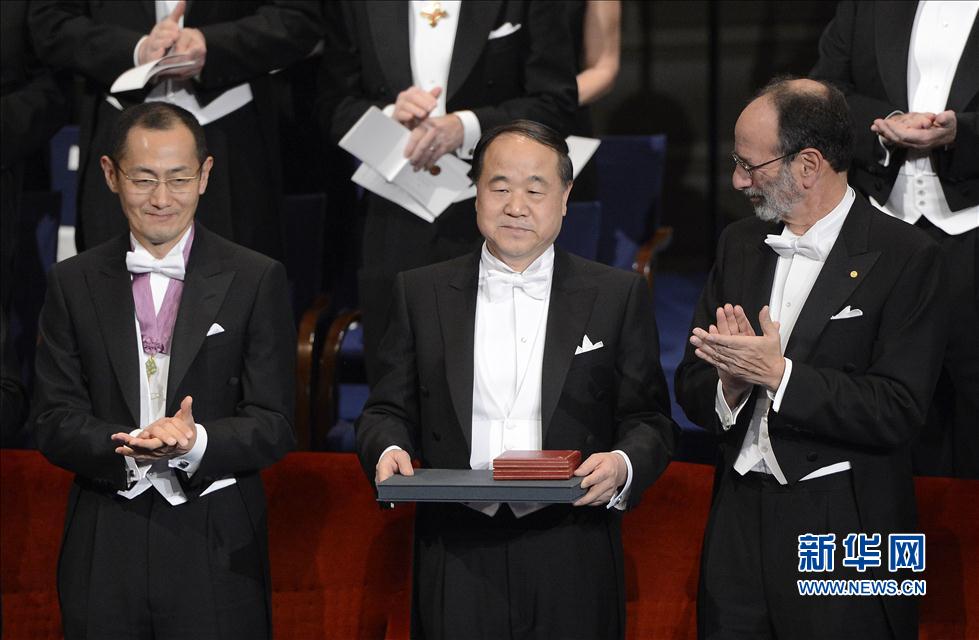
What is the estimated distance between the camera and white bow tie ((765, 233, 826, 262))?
10.6 ft

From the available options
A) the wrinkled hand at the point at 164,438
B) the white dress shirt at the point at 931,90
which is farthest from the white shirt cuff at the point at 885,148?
the wrinkled hand at the point at 164,438

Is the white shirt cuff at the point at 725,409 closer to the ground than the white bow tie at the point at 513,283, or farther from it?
closer to the ground

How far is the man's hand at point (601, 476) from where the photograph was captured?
2.94 metres

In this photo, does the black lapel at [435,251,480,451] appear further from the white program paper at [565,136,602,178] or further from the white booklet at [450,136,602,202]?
the white program paper at [565,136,602,178]

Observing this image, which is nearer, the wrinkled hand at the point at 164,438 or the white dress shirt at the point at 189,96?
the wrinkled hand at the point at 164,438

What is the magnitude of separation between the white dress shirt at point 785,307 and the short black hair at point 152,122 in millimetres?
1392

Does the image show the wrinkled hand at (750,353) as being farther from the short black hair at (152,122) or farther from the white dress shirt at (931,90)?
the short black hair at (152,122)

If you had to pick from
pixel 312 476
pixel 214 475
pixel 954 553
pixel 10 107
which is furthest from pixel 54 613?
pixel 954 553

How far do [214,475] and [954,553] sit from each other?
1896mm

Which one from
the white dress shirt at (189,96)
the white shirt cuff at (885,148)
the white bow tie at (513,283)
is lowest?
the white bow tie at (513,283)

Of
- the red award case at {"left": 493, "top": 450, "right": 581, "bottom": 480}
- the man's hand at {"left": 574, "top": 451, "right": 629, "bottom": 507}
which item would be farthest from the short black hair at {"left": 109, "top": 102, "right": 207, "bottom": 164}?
the man's hand at {"left": 574, "top": 451, "right": 629, "bottom": 507}

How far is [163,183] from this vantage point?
10.9 feet

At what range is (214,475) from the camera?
3189mm

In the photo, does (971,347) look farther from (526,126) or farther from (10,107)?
(10,107)
